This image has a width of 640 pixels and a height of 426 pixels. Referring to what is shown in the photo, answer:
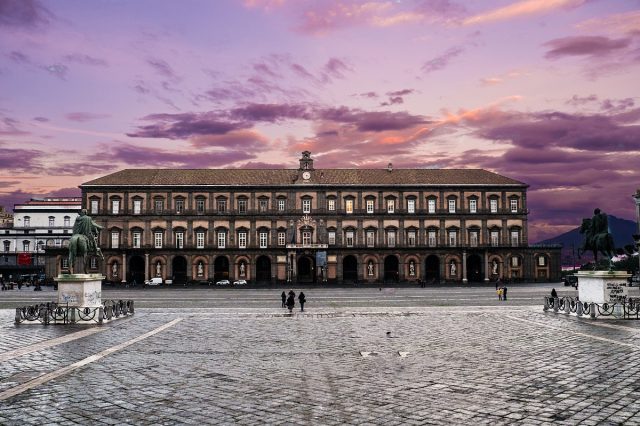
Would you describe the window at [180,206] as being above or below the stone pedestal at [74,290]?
above

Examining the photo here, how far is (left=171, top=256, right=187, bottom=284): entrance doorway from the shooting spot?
75.7 m

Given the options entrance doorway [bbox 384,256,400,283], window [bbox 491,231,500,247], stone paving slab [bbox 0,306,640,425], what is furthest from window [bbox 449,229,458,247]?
stone paving slab [bbox 0,306,640,425]

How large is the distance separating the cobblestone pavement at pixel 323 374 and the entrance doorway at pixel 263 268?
178ft

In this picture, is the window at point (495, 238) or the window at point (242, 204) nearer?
the window at point (495, 238)

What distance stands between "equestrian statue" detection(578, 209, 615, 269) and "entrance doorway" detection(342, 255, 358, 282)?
5061cm

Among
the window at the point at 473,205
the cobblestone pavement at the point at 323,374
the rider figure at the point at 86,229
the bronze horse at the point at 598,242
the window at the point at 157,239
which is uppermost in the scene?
the window at the point at 473,205

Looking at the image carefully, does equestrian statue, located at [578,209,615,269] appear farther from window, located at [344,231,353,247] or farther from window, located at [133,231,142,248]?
window, located at [133,231,142,248]

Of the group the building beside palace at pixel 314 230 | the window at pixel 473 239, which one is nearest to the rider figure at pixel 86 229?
the building beside palace at pixel 314 230

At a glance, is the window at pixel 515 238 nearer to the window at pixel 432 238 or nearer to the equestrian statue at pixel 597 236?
the window at pixel 432 238

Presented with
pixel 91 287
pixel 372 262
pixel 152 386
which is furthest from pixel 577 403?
pixel 372 262

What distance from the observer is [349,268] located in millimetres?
77938

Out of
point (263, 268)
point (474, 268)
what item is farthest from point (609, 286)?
point (263, 268)

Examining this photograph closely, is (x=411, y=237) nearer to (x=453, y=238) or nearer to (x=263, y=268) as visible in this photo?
(x=453, y=238)

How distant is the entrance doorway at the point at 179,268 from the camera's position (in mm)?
75688
